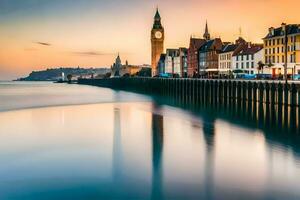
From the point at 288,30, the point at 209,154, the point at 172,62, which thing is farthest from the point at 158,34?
the point at 209,154

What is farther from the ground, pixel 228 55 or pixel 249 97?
pixel 228 55

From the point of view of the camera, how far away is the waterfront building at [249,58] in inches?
2990

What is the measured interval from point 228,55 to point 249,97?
39284mm

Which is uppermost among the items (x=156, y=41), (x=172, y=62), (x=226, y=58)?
(x=156, y=41)

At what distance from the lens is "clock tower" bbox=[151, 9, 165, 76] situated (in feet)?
465

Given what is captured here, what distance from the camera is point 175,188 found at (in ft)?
50.3

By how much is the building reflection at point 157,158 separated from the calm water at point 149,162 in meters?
0.04

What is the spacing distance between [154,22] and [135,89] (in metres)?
46.3

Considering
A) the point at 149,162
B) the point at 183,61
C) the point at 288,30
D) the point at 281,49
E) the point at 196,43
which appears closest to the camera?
the point at 149,162

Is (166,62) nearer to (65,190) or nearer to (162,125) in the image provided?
(162,125)

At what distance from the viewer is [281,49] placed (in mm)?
66938

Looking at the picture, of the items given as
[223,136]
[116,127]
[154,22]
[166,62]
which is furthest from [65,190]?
[154,22]

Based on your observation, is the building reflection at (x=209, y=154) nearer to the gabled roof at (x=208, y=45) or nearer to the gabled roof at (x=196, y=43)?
the gabled roof at (x=208, y=45)

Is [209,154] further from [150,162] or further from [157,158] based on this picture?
[150,162]
